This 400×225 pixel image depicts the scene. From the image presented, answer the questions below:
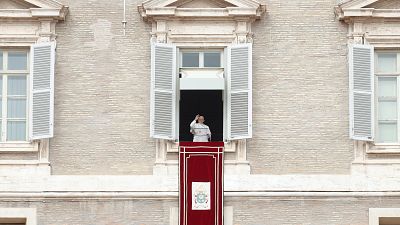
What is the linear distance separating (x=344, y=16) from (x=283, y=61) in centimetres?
166

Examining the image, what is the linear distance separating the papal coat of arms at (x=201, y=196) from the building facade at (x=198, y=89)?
0.40 metres

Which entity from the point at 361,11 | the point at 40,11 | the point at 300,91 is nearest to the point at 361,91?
the point at 300,91

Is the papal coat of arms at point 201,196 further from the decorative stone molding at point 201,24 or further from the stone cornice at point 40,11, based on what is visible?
the stone cornice at point 40,11

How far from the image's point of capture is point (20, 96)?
37656 millimetres

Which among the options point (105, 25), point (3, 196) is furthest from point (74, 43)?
point (3, 196)

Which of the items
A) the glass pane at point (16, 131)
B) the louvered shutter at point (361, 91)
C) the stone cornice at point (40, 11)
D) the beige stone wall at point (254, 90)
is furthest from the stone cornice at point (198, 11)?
the glass pane at point (16, 131)

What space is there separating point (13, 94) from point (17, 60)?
30.2 inches

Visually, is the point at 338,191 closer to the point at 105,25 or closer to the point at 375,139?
the point at 375,139

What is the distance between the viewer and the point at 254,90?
37.5 m

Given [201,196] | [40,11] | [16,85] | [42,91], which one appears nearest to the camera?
[201,196]

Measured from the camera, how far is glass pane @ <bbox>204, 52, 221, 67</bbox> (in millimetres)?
37719

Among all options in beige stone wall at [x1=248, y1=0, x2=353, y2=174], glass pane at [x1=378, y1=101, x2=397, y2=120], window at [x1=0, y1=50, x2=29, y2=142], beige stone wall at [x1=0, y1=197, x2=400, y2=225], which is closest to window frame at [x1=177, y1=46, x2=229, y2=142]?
beige stone wall at [x1=248, y1=0, x2=353, y2=174]

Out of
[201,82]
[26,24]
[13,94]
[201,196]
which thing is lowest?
[201,196]

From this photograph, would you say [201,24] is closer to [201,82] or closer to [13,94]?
[201,82]
